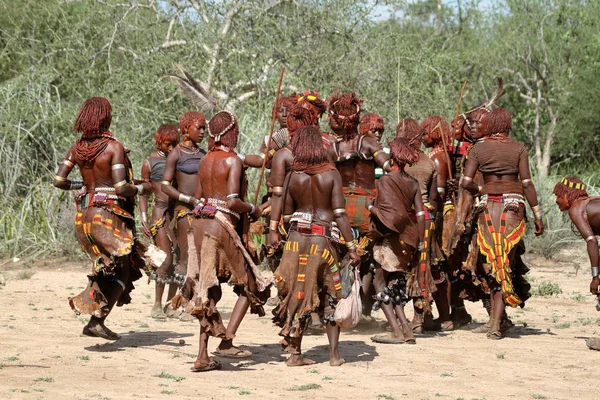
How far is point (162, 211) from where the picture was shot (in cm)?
1025

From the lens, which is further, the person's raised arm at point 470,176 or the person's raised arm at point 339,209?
the person's raised arm at point 470,176

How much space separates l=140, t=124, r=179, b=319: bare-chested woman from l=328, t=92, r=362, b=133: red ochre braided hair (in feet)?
6.46

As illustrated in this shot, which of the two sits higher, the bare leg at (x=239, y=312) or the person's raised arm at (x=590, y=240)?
the person's raised arm at (x=590, y=240)

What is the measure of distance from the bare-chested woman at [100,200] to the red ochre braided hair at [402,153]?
2.21 m

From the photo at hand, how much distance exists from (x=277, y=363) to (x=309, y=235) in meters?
1.12

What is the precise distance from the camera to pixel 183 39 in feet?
58.4

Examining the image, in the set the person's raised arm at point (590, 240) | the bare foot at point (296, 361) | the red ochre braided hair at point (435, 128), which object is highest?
the red ochre braided hair at point (435, 128)

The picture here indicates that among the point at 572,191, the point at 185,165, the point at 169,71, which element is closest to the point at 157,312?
the point at 185,165

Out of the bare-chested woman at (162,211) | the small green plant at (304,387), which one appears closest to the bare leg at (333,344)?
the small green plant at (304,387)

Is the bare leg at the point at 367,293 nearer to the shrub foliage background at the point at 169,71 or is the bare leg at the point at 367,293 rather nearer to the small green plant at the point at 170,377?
the small green plant at the point at 170,377

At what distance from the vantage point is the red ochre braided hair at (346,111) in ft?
29.5

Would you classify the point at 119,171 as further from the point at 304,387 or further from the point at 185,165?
the point at 304,387

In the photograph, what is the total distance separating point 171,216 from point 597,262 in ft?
13.5

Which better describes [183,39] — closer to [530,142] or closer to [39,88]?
[39,88]
